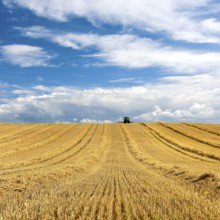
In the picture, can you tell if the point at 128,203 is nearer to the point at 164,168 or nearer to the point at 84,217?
the point at 84,217

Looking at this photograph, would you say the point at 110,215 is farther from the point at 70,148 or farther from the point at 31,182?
the point at 70,148

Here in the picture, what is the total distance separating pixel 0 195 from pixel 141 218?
6.32m

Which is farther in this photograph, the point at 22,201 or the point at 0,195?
the point at 0,195

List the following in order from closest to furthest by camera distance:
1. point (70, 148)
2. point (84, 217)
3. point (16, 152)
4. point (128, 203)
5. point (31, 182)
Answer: point (84, 217), point (128, 203), point (31, 182), point (16, 152), point (70, 148)

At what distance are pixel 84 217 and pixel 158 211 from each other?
2102mm

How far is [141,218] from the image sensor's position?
423 inches

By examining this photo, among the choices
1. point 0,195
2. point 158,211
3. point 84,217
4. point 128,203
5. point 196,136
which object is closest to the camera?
point 84,217

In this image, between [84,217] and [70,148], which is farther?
[70,148]

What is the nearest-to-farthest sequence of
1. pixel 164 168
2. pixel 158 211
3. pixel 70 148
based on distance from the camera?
pixel 158 211 → pixel 164 168 → pixel 70 148

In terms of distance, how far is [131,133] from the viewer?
74.3 metres

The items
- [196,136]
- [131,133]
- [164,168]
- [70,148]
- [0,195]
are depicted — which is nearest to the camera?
[0,195]

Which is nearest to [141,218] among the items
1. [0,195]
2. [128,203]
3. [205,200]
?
[128,203]

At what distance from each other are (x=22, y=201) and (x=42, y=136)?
175ft

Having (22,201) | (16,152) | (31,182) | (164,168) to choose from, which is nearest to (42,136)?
(16,152)
